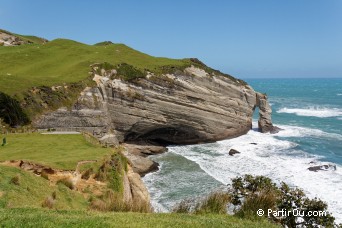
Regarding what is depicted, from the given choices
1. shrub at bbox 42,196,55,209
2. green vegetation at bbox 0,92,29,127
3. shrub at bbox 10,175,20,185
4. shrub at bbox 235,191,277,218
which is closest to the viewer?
shrub at bbox 235,191,277,218

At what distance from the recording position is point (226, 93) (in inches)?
2108

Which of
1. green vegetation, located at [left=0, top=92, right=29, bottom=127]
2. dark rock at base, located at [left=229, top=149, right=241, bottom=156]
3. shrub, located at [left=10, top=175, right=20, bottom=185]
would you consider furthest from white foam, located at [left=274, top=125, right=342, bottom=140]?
shrub, located at [left=10, top=175, right=20, bottom=185]

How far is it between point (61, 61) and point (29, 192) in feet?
134

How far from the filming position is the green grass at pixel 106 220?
9977 mm

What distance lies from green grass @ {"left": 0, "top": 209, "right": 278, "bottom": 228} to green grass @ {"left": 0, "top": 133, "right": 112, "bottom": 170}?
253 inches

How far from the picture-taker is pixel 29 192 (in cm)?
1402

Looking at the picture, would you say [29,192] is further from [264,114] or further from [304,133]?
[304,133]

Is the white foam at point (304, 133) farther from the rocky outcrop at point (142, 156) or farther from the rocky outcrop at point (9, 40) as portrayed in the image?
the rocky outcrop at point (9, 40)

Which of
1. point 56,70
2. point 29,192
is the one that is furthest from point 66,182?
point 56,70

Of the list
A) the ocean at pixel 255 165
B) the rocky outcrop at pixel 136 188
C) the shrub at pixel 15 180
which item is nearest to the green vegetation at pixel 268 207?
the shrub at pixel 15 180

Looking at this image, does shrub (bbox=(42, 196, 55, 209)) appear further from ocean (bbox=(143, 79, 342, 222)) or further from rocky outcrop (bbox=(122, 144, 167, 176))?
rocky outcrop (bbox=(122, 144, 167, 176))

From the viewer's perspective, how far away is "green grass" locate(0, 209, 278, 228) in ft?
32.7

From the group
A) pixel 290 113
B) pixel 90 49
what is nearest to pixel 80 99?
pixel 90 49

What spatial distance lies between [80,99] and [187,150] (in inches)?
588
